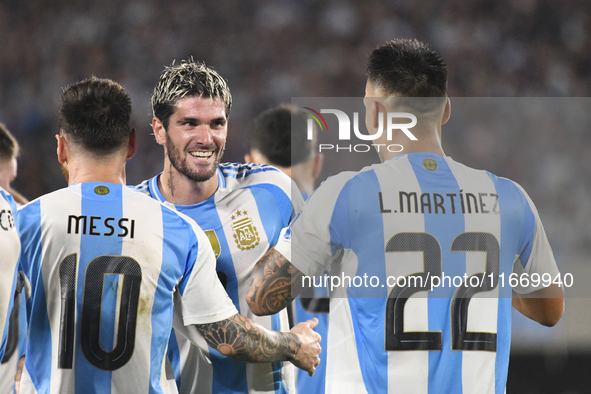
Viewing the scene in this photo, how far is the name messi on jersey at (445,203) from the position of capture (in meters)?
2.03

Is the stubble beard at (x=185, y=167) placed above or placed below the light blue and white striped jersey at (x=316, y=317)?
above

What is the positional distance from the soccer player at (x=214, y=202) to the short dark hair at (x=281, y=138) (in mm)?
1505

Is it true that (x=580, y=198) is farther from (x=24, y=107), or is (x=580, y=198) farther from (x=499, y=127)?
(x=24, y=107)

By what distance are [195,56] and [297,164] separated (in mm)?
3877

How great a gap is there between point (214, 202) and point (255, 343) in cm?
81

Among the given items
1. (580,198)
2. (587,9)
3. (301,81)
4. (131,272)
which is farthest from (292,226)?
(587,9)

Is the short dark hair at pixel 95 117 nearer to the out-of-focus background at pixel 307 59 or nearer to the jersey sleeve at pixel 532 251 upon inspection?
the jersey sleeve at pixel 532 251

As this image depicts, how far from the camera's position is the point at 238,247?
2.62 metres

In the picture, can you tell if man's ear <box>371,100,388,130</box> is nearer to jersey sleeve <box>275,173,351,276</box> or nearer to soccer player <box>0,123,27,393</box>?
jersey sleeve <box>275,173,351,276</box>

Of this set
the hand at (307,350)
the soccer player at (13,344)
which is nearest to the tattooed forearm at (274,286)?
the hand at (307,350)

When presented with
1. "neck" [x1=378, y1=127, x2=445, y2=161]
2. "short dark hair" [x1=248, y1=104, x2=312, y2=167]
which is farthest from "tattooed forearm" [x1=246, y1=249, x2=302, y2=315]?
"short dark hair" [x1=248, y1=104, x2=312, y2=167]

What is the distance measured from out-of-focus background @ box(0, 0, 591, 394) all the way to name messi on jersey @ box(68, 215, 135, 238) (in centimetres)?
505

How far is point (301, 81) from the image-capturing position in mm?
7832

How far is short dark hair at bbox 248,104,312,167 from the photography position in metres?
4.34
